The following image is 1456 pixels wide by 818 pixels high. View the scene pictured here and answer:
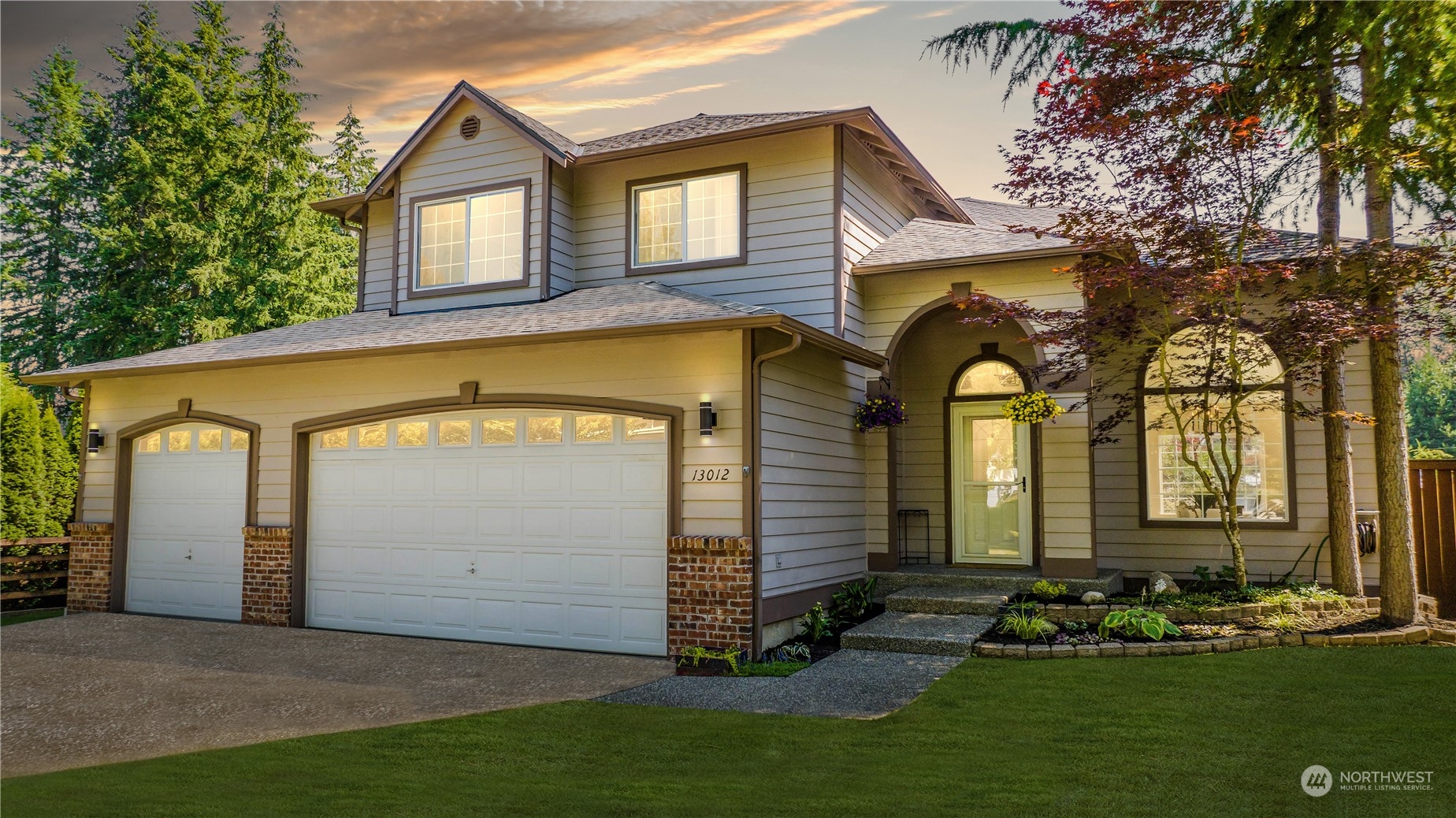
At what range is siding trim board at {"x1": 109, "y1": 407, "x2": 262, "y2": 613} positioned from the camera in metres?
11.4

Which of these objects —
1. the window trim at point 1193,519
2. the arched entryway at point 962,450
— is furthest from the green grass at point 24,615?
the window trim at point 1193,519

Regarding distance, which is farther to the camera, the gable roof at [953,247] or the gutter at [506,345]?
the gable roof at [953,247]

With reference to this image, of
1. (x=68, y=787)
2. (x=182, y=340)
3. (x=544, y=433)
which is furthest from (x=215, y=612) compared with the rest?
(x=182, y=340)

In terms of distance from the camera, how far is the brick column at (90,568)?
39.5 feet

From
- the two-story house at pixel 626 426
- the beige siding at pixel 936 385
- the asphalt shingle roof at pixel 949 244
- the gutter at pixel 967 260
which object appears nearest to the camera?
the two-story house at pixel 626 426

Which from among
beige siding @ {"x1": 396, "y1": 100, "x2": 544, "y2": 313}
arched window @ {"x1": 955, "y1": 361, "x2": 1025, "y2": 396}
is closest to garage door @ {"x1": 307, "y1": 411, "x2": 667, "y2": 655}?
beige siding @ {"x1": 396, "y1": 100, "x2": 544, "y2": 313}

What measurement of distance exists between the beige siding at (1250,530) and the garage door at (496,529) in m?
5.61

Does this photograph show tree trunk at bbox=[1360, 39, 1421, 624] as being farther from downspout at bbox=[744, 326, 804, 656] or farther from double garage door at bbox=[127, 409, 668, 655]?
double garage door at bbox=[127, 409, 668, 655]

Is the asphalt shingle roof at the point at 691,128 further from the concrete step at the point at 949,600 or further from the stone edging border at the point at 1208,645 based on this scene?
the stone edging border at the point at 1208,645

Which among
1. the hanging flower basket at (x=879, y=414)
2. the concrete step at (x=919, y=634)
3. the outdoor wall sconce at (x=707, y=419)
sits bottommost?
the concrete step at (x=919, y=634)

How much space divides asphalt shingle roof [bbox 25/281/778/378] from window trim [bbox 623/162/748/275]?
274 mm

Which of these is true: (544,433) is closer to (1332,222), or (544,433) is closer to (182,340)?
(1332,222)

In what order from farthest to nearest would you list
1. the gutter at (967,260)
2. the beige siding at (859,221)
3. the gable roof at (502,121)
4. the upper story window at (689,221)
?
the gable roof at (502,121) < the upper story window at (689,221) < the beige siding at (859,221) < the gutter at (967,260)

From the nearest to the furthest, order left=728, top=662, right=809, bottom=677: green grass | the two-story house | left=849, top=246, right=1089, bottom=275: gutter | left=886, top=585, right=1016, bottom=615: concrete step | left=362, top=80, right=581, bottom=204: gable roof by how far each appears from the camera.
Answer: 1. left=728, top=662, right=809, bottom=677: green grass
2. the two-story house
3. left=886, top=585, right=1016, bottom=615: concrete step
4. left=849, top=246, right=1089, bottom=275: gutter
5. left=362, top=80, right=581, bottom=204: gable roof
